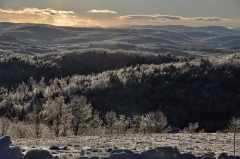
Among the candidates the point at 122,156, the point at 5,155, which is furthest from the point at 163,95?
the point at 5,155

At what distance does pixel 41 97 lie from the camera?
83125 mm

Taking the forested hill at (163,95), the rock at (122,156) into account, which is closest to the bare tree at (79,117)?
the forested hill at (163,95)

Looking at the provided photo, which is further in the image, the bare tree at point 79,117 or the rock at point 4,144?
the bare tree at point 79,117

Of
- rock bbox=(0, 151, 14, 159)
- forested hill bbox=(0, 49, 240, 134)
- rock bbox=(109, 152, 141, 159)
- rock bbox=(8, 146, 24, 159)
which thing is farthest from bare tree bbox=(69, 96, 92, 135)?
rock bbox=(109, 152, 141, 159)

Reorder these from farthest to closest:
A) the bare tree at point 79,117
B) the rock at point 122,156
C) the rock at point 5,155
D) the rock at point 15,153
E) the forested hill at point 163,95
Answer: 1. the forested hill at point 163,95
2. the bare tree at point 79,117
3. the rock at point 15,153
4. the rock at point 122,156
5. the rock at point 5,155

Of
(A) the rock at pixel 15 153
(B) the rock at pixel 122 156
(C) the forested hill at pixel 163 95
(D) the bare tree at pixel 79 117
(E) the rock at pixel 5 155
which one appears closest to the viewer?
(E) the rock at pixel 5 155

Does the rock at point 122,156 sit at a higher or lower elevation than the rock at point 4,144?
lower

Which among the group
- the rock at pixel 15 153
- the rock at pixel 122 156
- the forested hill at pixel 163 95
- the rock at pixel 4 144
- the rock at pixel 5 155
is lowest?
the forested hill at pixel 163 95

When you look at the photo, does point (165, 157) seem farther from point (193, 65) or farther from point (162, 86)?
point (193, 65)

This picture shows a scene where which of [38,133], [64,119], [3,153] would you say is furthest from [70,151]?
[64,119]

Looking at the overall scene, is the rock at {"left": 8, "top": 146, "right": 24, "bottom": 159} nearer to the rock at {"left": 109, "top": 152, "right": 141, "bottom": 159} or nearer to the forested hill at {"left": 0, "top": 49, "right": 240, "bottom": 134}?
the rock at {"left": 109, "top": 152, "right": 141, "bottom": 159}

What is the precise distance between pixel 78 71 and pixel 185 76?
Answer: 56.8 meters

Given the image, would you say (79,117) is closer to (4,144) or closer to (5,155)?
(4,144)

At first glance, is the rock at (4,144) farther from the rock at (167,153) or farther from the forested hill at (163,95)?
the forested hill at (163,95)
